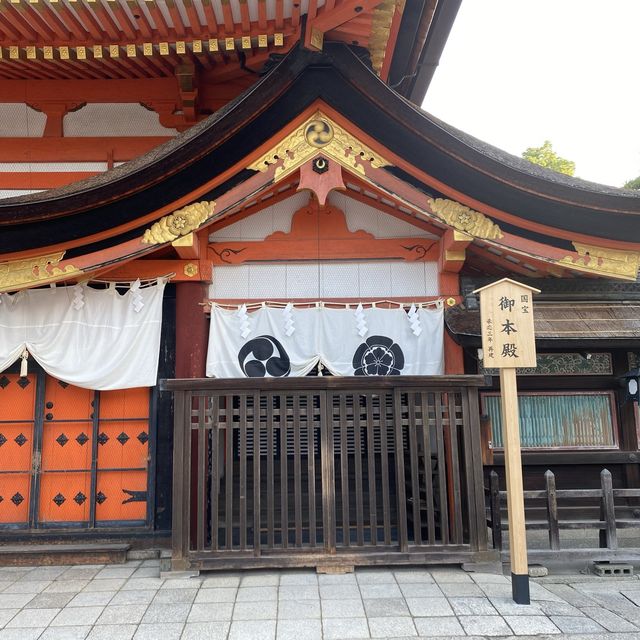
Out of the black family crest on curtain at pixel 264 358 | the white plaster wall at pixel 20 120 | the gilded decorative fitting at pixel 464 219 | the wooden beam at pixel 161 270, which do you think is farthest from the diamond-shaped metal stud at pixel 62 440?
the gilded decorative fitting at pixel 464 219

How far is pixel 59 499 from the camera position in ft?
20.5

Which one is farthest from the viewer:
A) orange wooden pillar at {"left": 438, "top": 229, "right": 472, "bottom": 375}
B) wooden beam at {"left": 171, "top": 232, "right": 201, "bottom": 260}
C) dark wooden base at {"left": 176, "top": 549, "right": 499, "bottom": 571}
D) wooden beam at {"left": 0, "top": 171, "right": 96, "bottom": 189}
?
wooden beam at {"left": 0, "top": 171, "right": 96, "bottom": 189}

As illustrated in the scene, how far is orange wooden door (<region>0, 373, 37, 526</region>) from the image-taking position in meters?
6.23

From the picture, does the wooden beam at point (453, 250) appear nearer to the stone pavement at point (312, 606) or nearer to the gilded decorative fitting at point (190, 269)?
the gilded decorative fitting at point (190, 269)

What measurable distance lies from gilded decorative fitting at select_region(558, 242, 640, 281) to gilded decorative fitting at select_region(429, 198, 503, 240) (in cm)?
90

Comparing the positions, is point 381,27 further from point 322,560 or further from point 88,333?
point 322,560

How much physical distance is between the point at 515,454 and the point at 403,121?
3.62m

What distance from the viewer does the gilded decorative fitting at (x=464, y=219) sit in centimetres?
593

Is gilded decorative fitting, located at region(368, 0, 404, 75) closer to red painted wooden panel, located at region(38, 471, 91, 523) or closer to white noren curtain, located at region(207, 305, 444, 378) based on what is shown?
white noren curtain, located at region(207, 305, 444, 378)

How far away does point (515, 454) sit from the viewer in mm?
4645

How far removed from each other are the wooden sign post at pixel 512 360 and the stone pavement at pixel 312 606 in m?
0.43

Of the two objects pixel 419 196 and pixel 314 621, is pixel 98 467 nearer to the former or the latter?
pixel 314 621

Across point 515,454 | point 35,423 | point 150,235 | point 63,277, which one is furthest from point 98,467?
point 515,454

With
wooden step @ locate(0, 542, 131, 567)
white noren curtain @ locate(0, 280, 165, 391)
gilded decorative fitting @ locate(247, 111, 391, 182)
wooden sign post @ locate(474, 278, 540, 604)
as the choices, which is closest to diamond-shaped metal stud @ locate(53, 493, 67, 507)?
wooden step @ locate(0, 542, 131, 567)
